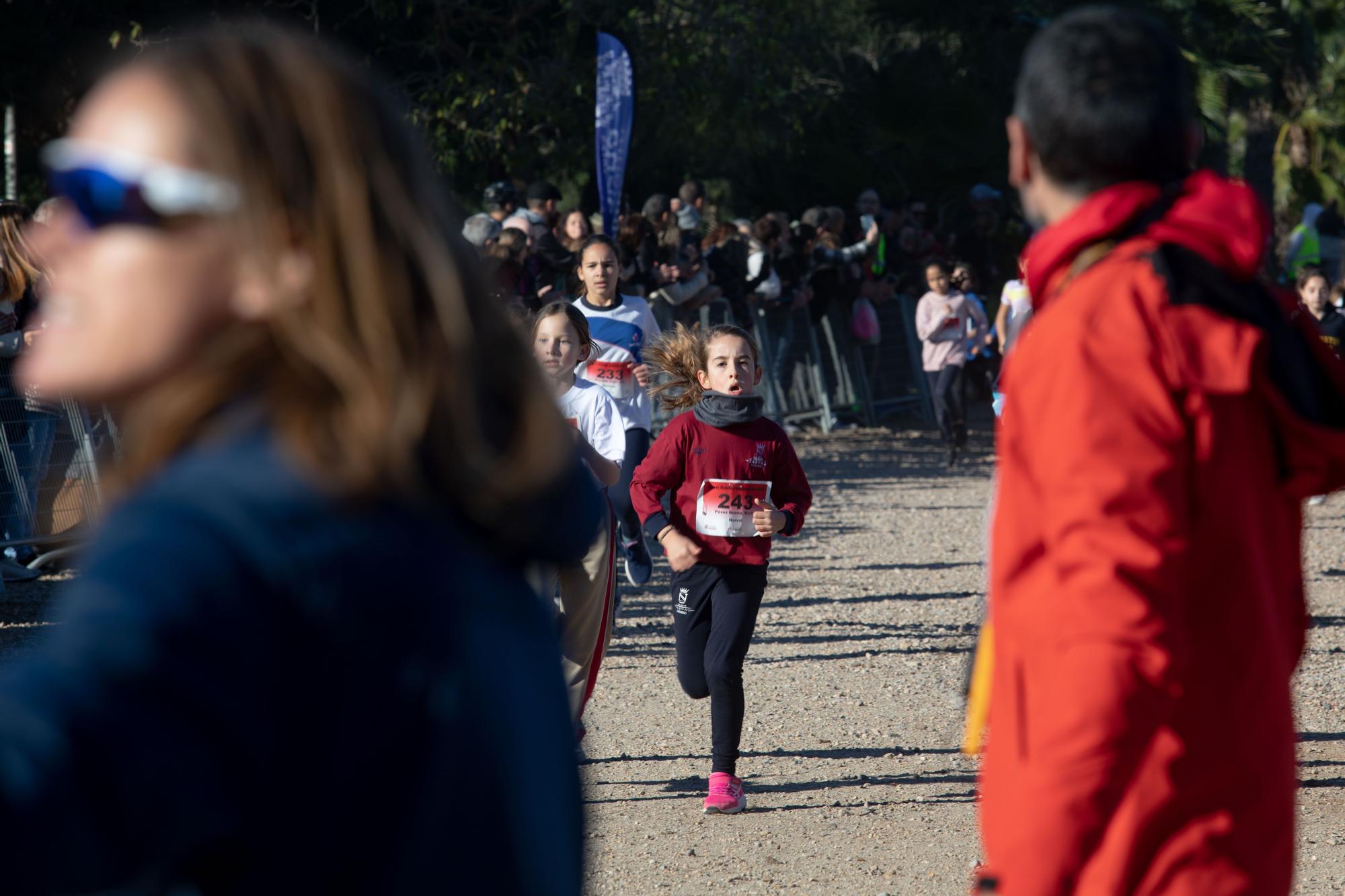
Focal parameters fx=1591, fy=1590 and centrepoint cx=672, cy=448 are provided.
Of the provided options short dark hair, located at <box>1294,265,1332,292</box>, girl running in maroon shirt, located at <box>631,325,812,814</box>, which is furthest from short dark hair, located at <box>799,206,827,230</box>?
girl running in maroon shirt, located at <box>631,325,812,814</box>

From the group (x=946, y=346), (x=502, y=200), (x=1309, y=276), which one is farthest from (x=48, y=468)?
(x=946, y=346)

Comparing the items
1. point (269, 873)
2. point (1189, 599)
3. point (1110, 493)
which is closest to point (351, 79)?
point (269, 873)

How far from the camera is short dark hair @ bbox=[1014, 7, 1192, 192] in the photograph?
2.12 meters

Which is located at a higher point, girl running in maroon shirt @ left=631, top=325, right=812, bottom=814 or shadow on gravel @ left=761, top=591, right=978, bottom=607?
girl running in maroon shirt @ left=631, top=325, right=812, bottom=814

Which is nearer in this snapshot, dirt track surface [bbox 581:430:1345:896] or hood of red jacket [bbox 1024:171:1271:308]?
hood of red jacket [bbox 1024:171:1271:308]

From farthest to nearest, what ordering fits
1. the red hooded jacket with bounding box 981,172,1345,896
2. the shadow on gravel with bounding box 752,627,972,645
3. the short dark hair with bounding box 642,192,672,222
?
the short dark hair with bounding box 642,192,672,222 < the shadow on gravel with bounding box 752,627,972,645 < the red hooded jacket with bounding box 981,172,1345,896

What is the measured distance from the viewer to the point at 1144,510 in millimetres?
2000

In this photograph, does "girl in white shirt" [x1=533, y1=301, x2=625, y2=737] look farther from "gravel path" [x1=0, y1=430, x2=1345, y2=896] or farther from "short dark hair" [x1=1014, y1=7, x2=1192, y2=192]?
"short dark hair" [x1=1014, y1=7, x2=1192, y2=192]

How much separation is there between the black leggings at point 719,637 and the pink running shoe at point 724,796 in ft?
0.10

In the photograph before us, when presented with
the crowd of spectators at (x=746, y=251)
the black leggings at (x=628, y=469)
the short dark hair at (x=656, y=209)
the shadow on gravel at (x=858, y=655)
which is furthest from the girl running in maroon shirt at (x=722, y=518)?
the short dark hair at (x=656, y=209)

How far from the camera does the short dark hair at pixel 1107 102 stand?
6.95 feet

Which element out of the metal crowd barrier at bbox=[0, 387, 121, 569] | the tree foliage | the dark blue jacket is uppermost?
the tree foliage

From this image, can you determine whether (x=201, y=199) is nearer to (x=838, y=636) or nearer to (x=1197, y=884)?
(x=1197, y=884)

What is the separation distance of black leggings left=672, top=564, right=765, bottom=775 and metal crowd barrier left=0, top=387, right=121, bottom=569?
11.9 ft
